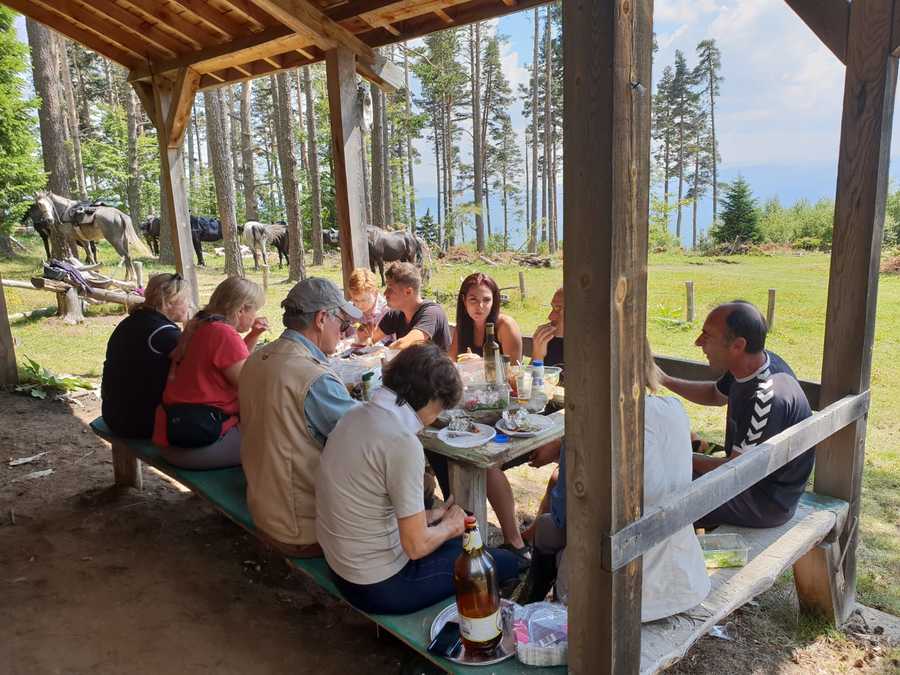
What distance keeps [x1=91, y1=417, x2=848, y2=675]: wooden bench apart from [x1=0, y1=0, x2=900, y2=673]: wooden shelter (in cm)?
16

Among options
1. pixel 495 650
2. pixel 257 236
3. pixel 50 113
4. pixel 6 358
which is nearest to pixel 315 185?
pixel 257 236

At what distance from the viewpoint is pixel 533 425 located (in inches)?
108

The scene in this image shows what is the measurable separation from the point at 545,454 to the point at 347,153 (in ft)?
9.60

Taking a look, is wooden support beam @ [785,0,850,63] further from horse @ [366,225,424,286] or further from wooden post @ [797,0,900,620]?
horse @ [366,225,424,286]

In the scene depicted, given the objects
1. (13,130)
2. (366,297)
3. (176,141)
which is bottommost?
(366,297)

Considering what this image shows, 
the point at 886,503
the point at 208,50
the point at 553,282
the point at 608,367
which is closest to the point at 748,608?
the point at 886,503

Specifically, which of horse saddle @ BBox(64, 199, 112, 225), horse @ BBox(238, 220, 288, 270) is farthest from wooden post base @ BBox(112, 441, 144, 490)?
horse @ BBox(238, 220, 288, 270)

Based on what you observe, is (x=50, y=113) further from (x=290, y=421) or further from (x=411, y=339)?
(x=290, y=421)

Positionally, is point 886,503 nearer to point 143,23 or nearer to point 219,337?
point 219,337

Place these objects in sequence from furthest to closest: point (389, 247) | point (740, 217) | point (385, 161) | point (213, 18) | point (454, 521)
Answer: point (740, 217), point (385, 161), point (389, 247), point (213, 18), point (454, 521)

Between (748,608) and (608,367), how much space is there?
2.25m

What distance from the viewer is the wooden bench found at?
6.25ft

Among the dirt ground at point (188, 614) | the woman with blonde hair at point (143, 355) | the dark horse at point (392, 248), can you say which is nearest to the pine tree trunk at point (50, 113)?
the dark horse at point (392, 248)

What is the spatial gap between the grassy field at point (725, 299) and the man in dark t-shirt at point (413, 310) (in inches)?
111
